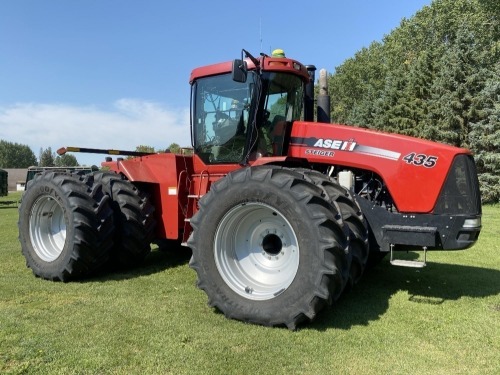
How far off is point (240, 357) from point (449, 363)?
5.34ft

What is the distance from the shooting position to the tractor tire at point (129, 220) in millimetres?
6176

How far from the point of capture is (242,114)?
5.68 meters

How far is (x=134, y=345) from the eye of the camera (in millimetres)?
3793

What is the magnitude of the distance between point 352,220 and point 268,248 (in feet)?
3.10

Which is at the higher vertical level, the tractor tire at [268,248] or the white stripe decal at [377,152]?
the white stripe decal at [377,152]

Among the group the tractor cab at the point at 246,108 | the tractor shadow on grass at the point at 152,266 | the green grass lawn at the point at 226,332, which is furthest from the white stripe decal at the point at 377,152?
the tractor shadow on grass at the point at 152,266

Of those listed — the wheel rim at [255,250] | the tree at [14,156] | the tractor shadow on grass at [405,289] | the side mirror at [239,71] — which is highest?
the tree at [14,156]

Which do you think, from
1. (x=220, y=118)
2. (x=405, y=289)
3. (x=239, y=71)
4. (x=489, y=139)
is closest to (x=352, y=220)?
(x=405, y=289)

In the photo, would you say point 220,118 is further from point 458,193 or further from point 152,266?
point 458,193

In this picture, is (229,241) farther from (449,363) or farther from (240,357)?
(449,363)

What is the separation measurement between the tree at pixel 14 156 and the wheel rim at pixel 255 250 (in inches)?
5672

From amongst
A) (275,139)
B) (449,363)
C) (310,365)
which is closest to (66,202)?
(275,139)

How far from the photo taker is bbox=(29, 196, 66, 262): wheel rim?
6410 millimetres

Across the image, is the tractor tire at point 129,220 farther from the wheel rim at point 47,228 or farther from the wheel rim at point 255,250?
the wheel rim at point 255,250
